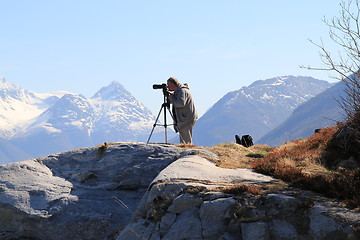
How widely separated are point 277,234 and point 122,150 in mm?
10649

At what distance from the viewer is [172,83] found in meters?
22.9

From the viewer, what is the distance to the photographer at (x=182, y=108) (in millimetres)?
22703

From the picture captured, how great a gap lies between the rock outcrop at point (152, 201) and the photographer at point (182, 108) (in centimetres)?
256

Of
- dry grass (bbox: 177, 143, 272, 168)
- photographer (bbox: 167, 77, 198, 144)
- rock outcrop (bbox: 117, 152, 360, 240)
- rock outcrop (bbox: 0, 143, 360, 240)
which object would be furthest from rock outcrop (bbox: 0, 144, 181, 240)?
rock outcrop (bbox: 117, 152, 360, 240)

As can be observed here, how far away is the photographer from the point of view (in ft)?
74.5

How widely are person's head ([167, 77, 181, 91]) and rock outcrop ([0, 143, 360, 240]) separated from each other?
314 cm

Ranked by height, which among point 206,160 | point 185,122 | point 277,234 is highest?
point 185,122

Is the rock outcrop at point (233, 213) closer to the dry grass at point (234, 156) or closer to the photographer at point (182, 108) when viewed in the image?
the dry grass at point (234, 156)

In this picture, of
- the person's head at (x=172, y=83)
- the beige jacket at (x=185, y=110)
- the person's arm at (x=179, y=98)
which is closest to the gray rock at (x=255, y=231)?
the person's arm at (x=179, y=98)

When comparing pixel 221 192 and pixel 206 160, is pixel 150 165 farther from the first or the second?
pixel 221 192

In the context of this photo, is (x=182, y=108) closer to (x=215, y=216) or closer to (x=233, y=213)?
(x=215, y=216)

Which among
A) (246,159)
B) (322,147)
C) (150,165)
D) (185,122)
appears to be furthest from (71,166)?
(322,147)

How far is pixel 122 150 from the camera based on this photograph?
835 inches

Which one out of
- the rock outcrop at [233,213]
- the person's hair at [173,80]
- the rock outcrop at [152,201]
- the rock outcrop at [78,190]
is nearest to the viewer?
the rock outcrop at [233,213]
